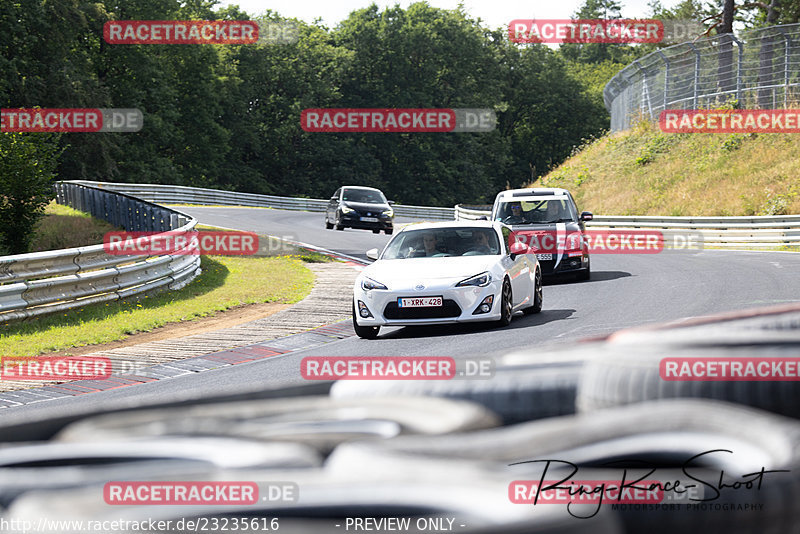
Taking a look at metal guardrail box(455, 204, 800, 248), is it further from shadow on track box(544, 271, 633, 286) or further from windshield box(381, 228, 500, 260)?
windshield box(381, 228, 500, 260)

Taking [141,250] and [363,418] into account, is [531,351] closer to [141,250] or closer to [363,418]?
[363,418]

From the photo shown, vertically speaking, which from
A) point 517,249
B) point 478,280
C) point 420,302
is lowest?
point 420,302

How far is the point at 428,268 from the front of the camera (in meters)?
11.8

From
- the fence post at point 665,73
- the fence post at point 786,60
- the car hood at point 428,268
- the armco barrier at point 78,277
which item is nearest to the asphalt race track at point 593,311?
the car hood at point 428,268

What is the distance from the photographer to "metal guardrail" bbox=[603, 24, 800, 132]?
1385 inches

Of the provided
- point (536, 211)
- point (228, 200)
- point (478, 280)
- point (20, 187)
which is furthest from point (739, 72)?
point (228, 200)

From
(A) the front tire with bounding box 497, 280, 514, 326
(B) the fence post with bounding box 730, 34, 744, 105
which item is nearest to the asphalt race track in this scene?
(A) the front tire with bounding box 497, 280, 514, 326

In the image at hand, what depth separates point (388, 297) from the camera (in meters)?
11.4

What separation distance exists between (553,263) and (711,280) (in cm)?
284

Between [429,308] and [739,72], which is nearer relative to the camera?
[429,308]

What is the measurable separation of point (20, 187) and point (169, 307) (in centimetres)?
791

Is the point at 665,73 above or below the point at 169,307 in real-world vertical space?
above

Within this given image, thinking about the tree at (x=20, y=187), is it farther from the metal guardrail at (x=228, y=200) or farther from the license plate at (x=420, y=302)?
the metal guardrail at (x=228, y=200)

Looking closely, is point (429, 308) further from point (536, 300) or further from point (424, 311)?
point (536, 300)
